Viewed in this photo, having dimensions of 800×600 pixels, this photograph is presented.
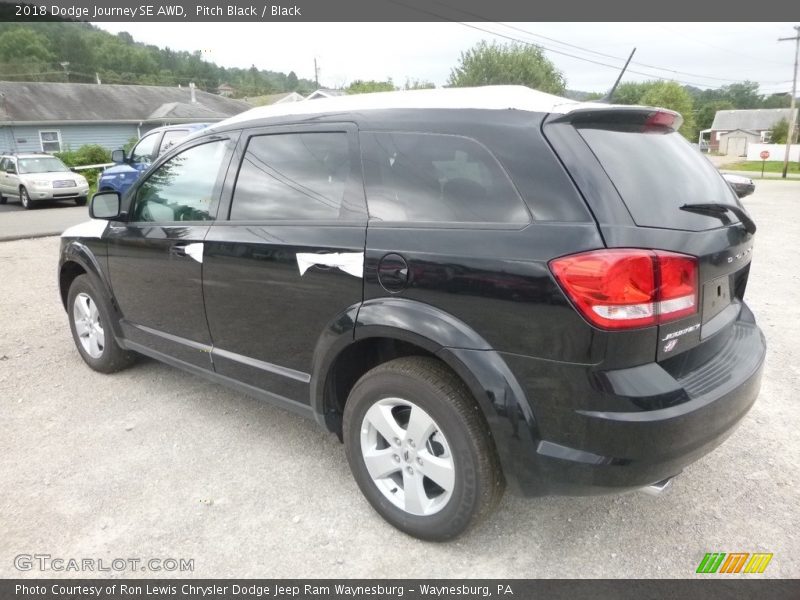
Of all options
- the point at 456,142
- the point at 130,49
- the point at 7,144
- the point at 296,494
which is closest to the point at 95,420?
the point at 296,494

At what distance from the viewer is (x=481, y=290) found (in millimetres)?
2139

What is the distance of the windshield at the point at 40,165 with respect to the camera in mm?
17859

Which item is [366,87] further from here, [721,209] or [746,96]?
[746,96]

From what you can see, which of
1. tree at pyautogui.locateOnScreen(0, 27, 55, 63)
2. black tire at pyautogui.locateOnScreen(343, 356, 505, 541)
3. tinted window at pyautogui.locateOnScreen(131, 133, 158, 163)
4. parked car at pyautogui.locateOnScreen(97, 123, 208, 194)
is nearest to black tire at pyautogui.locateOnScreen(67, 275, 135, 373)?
black tire at pyautogui.locateOnScreen(343, 356, 505, 541)

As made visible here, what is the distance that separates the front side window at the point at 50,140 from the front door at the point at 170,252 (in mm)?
A: 31603

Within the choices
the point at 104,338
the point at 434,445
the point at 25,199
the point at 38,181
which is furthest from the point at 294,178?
the point at 25,199

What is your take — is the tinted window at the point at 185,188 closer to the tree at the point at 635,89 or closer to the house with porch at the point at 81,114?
the house with porch at the point at 81,114

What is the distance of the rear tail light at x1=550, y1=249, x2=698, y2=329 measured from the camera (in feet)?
6.31

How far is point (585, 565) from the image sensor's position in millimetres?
2367

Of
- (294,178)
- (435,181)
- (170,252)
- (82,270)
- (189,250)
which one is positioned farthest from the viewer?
(82,270)

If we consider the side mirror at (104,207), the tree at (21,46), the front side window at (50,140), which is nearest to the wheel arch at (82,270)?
the side mirror at (104,207)

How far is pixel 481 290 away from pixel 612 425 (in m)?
0.64
